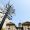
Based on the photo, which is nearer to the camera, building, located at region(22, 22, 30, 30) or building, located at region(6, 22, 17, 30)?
building, located at region(22, 22, 30, 30)

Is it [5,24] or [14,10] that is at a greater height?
[14,10]

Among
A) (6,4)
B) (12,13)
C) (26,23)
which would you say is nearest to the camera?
(6,4)

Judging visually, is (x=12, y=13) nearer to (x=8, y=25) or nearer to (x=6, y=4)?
(x=6, y=4)

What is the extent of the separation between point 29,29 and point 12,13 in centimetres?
387

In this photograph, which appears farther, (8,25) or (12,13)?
(8,25)

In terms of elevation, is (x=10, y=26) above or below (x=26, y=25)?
below

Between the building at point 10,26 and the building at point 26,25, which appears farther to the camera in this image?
the building at point 10,26

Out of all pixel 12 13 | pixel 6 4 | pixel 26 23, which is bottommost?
pixel 26 23

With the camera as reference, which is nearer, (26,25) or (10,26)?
(26,25)

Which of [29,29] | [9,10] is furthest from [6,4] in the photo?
[29,29]

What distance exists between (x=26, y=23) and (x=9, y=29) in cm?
269

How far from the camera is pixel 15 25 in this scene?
1472cm

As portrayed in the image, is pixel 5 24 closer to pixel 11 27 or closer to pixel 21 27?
pixel 11 27

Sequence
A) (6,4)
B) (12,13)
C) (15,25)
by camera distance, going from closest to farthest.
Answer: (6,4), (12,13), (15,25)
